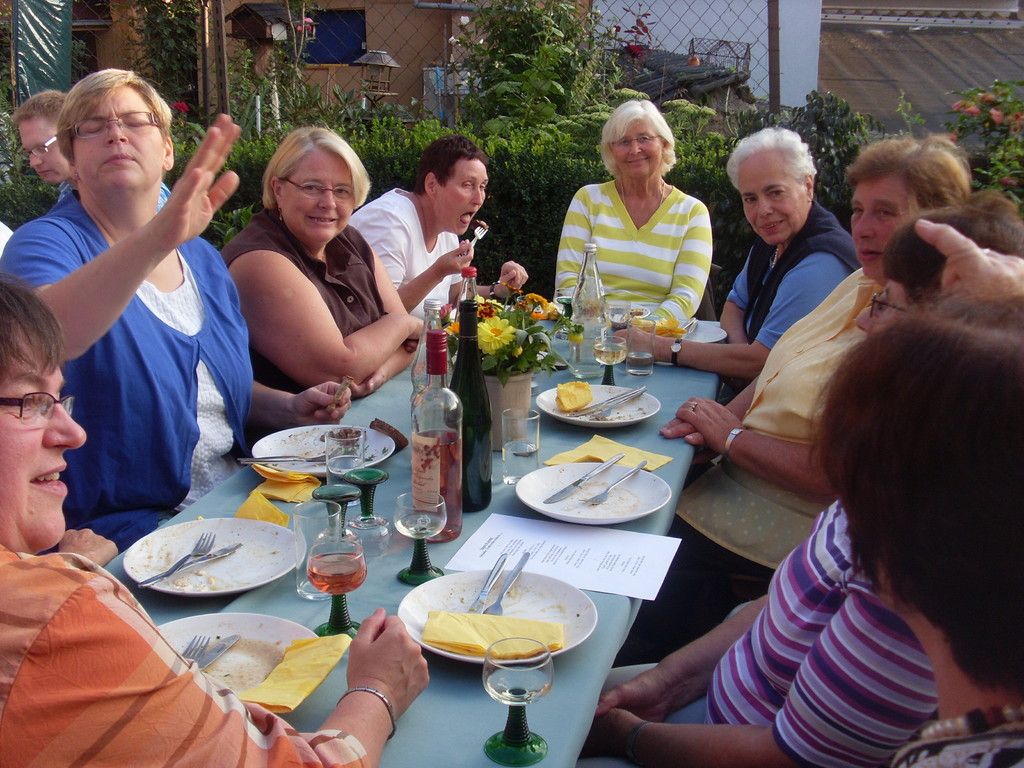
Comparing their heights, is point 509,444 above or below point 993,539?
below

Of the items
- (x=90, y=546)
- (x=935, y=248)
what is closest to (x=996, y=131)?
(x=935, y=248)

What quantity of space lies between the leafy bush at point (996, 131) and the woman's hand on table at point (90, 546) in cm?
470

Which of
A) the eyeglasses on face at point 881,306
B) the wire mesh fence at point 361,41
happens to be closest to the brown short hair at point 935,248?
the eyeglasses on face at point 881,306

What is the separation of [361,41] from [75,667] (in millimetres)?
13933

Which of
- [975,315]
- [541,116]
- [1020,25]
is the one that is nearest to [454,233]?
[541,116]

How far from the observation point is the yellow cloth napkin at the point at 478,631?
51.8 inches

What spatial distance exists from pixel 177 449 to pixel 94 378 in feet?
0.92

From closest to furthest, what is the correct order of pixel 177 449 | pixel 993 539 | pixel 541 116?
pixel 993 539
pixel 177 449
pixel 541 116

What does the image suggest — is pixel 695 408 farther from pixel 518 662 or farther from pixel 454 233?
pixel 454 233

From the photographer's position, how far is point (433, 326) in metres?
2.30

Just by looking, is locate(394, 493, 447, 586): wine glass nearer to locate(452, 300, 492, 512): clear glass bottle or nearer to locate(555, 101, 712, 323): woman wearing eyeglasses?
locate(452, 300, 492, 512): clear glass bottle

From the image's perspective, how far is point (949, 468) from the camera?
796 millimetres

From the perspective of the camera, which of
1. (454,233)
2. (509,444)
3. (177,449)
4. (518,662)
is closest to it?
(518,662)

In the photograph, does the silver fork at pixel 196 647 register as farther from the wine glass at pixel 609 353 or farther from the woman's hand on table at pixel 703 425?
Answer: the wine glass at pixel 609 353
